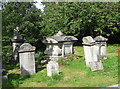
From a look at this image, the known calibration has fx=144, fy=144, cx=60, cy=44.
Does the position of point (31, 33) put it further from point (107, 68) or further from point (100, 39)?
point (107, 68)

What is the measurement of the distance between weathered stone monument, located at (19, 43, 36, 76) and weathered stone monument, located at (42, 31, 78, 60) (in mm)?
4110

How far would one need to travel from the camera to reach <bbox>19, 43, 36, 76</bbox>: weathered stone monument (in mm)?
7676

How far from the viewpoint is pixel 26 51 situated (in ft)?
25.6

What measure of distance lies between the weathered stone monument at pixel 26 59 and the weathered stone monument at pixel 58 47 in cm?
411

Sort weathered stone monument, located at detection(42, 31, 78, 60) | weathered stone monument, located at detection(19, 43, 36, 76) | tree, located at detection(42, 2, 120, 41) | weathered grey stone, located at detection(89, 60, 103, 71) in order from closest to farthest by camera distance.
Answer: weathered stone monument, located at detection(19, 43, 36, 76) < weathered grey stone, located at detection(89, 60, 103, 71) < weathered stone monument, located at detection(42, 31, 78, 60) < tree, located at detection(42, 2, 120, 41)

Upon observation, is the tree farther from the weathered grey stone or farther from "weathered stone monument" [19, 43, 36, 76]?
the weathered grey stone

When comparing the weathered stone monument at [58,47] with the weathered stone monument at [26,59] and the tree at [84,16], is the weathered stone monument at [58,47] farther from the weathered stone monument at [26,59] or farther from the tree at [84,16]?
the tree at [84,16]

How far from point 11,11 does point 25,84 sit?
960cm

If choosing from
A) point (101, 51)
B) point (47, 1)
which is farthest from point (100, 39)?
point (47, 1)

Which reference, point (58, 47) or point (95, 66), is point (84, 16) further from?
point (95, 66)

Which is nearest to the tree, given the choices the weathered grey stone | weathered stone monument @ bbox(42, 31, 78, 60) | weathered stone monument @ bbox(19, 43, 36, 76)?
weathered stone monument @ bbox(42, 31, 78, 60)

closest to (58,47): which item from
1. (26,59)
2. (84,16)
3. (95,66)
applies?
(95,66)

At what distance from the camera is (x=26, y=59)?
25.6ft

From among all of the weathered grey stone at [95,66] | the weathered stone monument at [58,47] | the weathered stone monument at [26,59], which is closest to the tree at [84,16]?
the weathered stone monument at [58,47]
